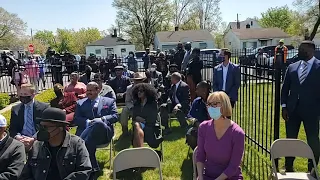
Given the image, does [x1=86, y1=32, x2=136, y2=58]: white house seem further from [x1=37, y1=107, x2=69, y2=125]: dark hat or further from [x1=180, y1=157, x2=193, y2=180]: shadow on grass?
[x1=37, y1=107, x2=69, y2=125]: dark hat

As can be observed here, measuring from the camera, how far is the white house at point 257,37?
2206 inches

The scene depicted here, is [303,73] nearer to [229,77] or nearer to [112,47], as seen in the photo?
[229,77]

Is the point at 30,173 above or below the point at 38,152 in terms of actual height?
below

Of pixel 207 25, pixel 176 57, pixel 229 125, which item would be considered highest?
pixel 207 25

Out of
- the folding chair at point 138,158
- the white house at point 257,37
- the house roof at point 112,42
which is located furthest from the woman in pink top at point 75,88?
the white house at point 257,37

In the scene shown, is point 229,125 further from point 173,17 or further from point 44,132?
point 173,17

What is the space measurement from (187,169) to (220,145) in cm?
214

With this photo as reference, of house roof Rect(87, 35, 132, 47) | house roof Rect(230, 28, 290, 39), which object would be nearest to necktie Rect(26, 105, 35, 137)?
house roof Rect(87, 35, 132, 47)

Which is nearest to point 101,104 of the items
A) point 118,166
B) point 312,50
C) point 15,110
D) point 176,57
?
point 15,110

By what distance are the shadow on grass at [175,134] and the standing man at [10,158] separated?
12.7 ft

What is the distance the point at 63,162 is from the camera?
3.22 meters

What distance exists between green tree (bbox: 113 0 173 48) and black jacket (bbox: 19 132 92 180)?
51612 mm

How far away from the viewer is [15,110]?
5.01 m

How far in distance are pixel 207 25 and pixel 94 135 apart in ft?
209
